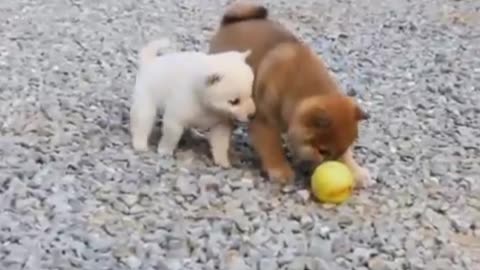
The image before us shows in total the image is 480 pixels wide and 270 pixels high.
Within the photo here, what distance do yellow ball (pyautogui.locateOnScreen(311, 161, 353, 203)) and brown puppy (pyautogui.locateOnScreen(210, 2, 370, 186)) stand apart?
0.10ft

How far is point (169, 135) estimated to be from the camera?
212cm

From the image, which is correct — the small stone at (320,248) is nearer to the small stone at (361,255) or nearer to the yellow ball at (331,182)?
the small stone at (361,255)

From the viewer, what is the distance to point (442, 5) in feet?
11.6

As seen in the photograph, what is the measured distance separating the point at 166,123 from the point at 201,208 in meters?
0.27

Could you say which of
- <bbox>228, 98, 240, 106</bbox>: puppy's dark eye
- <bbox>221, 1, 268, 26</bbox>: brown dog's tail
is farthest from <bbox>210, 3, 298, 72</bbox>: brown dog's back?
<bbox>228, 98, 240, 106</bbox>: puppy's dark eye

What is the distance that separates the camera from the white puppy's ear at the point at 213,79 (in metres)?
2.01

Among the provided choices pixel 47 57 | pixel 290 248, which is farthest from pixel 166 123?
pixel 47 57

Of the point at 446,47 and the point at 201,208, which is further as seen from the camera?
the point at 446,47

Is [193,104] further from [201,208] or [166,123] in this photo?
[201,208]

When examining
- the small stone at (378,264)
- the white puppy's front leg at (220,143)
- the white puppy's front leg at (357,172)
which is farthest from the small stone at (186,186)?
the small stone at (378,264)

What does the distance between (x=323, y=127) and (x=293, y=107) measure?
0.10 meters

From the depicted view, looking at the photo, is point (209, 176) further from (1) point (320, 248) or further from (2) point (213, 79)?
(1) point (320, 248)

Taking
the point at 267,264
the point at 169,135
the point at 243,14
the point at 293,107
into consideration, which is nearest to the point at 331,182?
the point at 293,107

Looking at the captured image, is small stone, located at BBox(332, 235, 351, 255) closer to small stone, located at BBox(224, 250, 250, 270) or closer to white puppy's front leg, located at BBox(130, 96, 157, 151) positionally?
small stone, located at BBox(224, 250, 250, 270)
